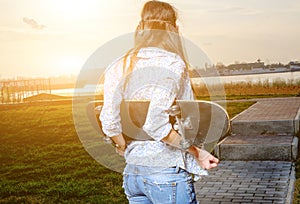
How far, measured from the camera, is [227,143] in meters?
8.14

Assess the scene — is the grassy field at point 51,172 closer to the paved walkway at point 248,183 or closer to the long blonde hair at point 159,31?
→ the paved walkway at point 248,183

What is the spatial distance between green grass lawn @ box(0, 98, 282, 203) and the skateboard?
3.73 metres

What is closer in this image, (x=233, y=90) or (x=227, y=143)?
(x=227, y=143)

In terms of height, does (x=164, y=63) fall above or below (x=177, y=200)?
above

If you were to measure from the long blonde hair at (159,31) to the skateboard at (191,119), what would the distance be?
0.67ft

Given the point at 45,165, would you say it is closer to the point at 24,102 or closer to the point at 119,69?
the point at 119,69

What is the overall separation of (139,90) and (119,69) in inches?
6.2

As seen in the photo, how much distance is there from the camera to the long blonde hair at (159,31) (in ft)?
7.86

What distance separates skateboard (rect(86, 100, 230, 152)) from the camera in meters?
2.29

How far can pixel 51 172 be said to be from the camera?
7.82 metres

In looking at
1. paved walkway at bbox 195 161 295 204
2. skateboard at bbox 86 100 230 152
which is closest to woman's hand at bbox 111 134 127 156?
skateboard at bbox 86 100 230 152

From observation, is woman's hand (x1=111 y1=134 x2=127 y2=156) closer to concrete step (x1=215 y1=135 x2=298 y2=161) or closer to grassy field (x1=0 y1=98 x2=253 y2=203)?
grassy field (x1=0 y1=98 x2=253 y2=203)

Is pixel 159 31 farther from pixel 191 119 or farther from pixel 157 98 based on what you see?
pixel 191 119

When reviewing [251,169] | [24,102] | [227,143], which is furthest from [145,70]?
[24,102]
